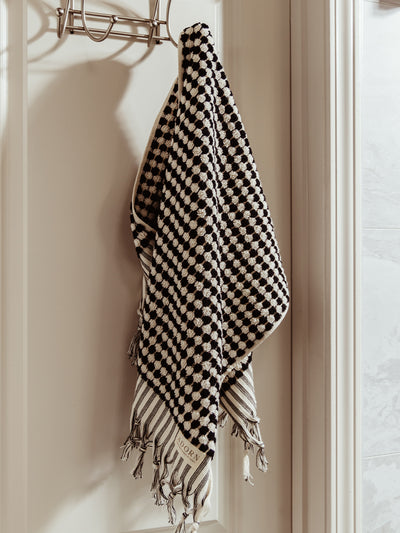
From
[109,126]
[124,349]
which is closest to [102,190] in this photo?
[109,126]

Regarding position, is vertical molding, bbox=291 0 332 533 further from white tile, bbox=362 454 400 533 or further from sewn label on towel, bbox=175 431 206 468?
sewn label on towel, bbox=175 431 206 468

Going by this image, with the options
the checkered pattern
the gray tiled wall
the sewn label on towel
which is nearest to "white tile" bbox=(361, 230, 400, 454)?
the gray tiled wall

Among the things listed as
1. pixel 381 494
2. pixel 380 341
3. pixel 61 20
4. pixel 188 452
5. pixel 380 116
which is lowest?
pixel 381 494

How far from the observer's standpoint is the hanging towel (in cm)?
69

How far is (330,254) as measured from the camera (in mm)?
834

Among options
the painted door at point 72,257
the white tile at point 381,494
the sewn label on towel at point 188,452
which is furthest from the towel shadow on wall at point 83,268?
the white tile at point 381,494

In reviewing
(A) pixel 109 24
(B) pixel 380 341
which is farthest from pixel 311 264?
(A) pixel 109 24

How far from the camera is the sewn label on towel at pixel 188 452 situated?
26.4 inches

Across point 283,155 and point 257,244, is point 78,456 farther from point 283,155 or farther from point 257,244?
point 283,155

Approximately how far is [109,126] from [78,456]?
47 cm

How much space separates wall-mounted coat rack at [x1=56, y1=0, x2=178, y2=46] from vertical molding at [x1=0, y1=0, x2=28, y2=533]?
0.06 m

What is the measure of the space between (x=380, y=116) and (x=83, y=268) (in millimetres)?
506

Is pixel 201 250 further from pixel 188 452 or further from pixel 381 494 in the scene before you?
pixel 381 494

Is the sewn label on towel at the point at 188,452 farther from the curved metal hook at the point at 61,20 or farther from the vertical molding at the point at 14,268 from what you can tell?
the curved metal hook at the point at 61,20
